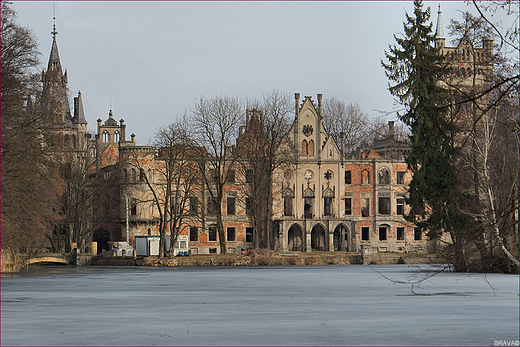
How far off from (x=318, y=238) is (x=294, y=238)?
2.29 m

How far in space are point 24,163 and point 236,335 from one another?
2054cm

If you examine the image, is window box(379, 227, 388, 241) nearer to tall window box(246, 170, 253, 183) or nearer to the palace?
the palace

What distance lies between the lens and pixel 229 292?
86.8 ft

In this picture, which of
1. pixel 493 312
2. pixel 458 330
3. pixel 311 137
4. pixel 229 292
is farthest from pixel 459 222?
pixel 311 137

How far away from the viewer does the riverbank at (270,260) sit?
52.8 m

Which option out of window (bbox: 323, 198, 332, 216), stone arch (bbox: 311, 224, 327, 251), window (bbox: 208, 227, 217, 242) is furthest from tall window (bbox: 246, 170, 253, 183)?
stone arch (bbox: 311, 224, 327, 251)

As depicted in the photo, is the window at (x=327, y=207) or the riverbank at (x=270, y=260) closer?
the riverbank at (x=270, y=260)

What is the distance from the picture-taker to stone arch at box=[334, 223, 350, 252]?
222ft

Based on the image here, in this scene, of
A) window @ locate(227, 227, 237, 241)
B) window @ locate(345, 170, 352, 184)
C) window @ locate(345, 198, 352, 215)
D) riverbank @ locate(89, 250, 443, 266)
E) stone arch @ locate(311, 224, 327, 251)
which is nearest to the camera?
riverbank @ locate(89, 250, 443, 266)

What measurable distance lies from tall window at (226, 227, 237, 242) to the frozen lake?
3709cm

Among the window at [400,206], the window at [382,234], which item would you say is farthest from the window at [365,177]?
the window at [382,234]

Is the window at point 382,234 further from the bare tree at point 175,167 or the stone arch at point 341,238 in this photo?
the bare tree at point 175,167

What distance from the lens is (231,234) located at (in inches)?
2655

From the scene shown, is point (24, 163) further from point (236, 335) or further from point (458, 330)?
point (458, 330)
